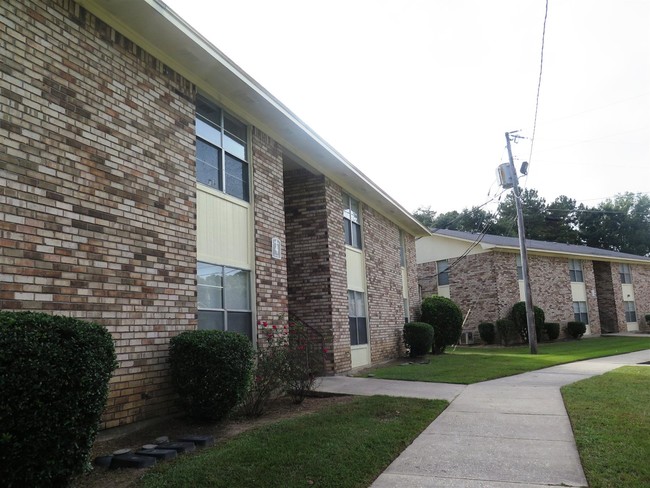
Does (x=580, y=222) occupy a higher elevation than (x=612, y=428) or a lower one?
higher

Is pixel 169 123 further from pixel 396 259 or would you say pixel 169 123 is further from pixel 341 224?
pixel 396 259

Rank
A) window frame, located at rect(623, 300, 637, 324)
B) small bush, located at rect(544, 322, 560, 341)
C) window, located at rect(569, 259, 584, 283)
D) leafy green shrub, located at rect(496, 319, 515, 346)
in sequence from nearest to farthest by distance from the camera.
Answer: leafy green shrub, located at rect(496, 319, 515, 346), small bush, located at rect(544, 322, 560, 341), window, located at rect(569, 259, 584, 283), window frame, located at rect(623, 300, 637, 324)

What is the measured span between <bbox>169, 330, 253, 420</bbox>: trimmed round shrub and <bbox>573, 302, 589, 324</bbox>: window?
97.5 ft

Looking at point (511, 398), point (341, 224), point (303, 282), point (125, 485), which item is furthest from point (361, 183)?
point (125, 485)

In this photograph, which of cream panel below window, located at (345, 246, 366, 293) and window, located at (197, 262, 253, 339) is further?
cream panel below window, located at (345, 246, 366, 293)

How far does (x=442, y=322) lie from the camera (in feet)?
65.7

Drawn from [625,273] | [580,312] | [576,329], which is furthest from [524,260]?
[625,273]

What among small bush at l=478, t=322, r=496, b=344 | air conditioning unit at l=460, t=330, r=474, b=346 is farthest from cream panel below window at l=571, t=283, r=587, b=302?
small bush at l=478, t=322, r=496, b=344

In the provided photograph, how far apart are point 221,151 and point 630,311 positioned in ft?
119

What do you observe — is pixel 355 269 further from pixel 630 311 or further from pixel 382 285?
pixel 630 311

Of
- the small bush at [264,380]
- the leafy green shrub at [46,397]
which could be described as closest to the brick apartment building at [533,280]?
the small bush at [264,380]

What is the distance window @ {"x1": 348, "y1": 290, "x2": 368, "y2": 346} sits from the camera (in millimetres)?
14047

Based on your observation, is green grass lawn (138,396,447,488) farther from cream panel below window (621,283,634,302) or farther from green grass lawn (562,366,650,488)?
cream panel below window (621,283,634,302)

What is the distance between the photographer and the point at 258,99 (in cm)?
912
